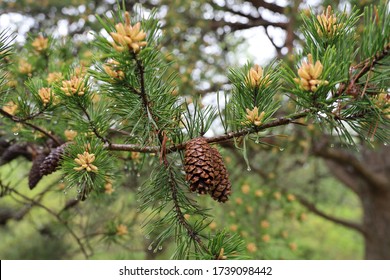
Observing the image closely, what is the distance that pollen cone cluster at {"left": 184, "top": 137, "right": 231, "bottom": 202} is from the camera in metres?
0.63

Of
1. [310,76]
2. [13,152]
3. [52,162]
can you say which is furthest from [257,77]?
[13,152]

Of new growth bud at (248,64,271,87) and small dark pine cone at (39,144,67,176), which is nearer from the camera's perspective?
new growth bud at (248,64,271,87)

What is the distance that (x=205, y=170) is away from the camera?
63cm

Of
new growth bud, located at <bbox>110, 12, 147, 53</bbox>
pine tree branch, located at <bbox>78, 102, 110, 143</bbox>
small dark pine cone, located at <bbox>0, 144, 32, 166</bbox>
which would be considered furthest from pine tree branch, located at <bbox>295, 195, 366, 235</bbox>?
new growth bud, located at <bbox>110, 12, 147, 53</bbox>

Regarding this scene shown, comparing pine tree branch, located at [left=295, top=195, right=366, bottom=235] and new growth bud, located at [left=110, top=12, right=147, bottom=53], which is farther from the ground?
pine tree branch, located at [left=295, top=195, right=366, bottom=235]

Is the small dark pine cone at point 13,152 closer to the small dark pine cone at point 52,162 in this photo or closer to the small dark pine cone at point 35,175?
the small dark pine cone at point 35,175

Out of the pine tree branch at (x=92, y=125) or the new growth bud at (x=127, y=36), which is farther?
the pine tree branch at (x=92, y=125)

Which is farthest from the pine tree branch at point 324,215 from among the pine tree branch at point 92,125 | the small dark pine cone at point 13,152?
the pine tree branch at point 92,125

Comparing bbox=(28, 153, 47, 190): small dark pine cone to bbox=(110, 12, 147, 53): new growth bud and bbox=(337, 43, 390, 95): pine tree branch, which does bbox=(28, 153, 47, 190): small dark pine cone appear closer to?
bbox=(110, 12, 147, 53): new growth bud

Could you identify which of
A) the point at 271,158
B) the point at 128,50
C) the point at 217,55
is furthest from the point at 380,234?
the point at 128,50

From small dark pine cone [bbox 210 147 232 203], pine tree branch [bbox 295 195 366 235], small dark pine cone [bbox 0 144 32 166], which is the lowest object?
small dark pine cone [bbox 210 147 232 203]

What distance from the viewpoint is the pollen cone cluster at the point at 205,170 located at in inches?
24.7

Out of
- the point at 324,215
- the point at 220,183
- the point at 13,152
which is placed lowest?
the point at 220,183

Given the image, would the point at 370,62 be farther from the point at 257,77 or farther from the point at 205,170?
the point at 205,170
